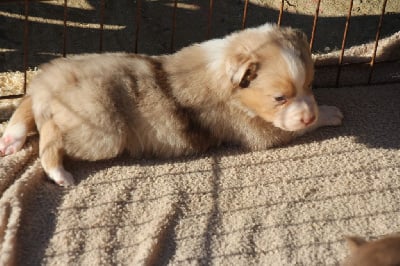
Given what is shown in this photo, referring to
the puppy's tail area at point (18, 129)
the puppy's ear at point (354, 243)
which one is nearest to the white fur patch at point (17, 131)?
the puppy's tail area at point (18, 129)

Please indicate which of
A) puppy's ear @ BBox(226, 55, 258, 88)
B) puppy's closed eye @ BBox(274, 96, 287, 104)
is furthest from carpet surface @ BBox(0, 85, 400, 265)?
puppy's ear @ BBox(226, 55, 258, 88)

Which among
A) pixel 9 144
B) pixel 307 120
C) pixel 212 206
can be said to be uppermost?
pixel 307 120

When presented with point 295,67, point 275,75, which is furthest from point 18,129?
point 295,67

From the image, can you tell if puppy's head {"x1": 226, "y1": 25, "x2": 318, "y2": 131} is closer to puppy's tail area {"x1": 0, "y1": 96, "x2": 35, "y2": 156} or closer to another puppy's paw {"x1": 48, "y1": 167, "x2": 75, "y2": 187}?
another puppy's paw {"x1": 48, "y1": 167, "x2": 75, "y2": 187}

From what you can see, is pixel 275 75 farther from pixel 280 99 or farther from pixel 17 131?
pixel 17 131

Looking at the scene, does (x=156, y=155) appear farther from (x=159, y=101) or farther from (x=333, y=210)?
(x=333, y=210)

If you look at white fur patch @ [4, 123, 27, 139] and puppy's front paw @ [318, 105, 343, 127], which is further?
puppy's front paw @ [318, 105, 343, 127]

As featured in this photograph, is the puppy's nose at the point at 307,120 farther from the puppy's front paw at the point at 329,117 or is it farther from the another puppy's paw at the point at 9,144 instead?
the another puppy's paw at the point at 9,144

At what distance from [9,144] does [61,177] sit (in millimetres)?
377

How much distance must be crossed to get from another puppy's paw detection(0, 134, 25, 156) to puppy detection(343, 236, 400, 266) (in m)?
1.89

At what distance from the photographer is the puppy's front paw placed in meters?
4.65

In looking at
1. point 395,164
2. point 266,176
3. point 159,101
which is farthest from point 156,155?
point 395,164

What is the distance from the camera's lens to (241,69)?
4.13 m

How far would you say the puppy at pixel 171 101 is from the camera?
4.11m
